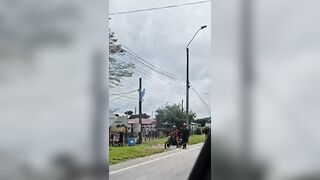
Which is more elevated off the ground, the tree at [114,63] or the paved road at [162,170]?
the tree at [114,63]

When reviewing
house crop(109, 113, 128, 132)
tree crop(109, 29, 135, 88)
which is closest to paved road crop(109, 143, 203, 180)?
house crop(109, 113, 128, 132)

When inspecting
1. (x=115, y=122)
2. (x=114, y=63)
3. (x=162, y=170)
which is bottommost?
(x=162, y=170)

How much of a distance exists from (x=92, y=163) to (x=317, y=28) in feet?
1.48

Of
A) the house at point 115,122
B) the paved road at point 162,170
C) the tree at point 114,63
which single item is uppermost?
the tree at point 114,63

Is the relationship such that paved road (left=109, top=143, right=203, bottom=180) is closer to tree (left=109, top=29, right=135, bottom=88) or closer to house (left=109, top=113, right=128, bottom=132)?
house (left=109, top=113, right=128, bottom=132)

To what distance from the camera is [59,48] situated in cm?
83

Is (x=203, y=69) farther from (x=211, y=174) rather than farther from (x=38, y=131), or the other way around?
(x=38, y=131)

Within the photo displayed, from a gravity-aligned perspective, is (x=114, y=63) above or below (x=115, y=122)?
above

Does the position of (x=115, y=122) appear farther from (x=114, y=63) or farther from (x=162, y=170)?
(x=162, y=170)

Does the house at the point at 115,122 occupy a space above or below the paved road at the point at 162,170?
above

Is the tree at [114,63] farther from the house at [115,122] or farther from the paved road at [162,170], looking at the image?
the paved road at [162,170]

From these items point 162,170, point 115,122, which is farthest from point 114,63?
point 162,170

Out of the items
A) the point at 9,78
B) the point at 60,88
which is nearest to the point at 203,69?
the point at 60,88

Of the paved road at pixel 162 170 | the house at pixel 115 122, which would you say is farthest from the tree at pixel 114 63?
the paved road at pixel 162 170
